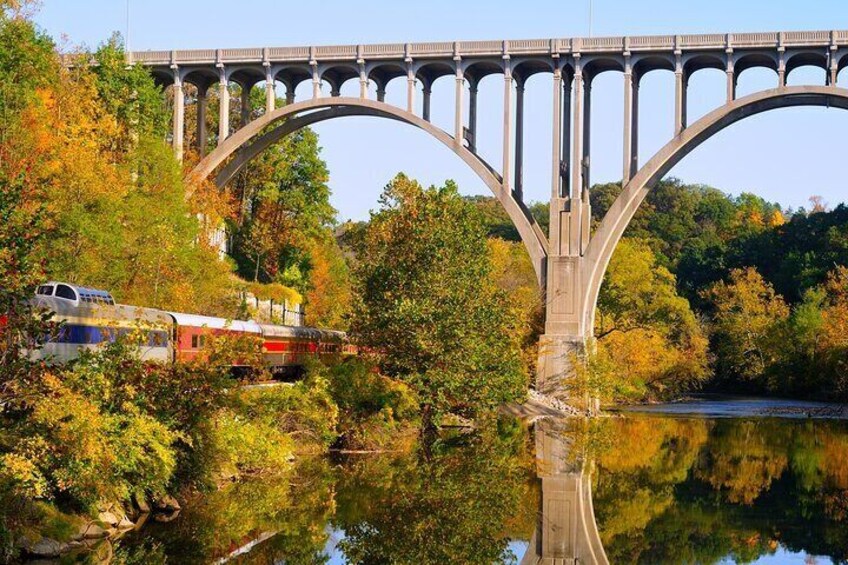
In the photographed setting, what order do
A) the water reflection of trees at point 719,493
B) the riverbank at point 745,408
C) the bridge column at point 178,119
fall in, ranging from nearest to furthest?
the water reflection of trees at point 719,493 < the bridge column at point 178,119 < the riverbank at point 745,408

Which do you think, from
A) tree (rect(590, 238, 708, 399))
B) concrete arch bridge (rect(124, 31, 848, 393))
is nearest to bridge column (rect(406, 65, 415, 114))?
concrete arch bridge (rect(124, 31, 848, 393))

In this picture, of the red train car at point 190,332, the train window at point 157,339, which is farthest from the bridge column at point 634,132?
the train window at point 157,339

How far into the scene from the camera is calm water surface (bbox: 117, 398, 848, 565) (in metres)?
21.1

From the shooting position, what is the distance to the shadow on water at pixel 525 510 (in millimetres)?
21047

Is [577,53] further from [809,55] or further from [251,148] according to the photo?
[251,148]

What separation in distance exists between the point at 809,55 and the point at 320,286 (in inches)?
1211

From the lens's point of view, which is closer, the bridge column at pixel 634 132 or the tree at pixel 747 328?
the bridge column at pixel 634 132

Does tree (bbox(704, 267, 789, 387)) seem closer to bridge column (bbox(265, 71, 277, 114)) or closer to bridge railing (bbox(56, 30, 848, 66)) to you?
bridge railing (bbox(56, 30, 848, 66))

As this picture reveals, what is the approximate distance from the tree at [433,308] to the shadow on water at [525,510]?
1968mm

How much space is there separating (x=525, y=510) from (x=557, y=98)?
2868 centimetres

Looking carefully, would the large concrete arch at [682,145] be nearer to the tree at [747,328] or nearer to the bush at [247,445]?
the tree at [747,328]

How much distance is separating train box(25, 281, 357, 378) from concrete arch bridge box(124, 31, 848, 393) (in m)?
9.55

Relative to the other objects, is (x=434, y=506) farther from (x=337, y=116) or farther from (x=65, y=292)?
(x=337, y=116)

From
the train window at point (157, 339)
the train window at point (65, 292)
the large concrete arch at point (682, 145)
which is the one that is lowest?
the train window at point (157, 339)
